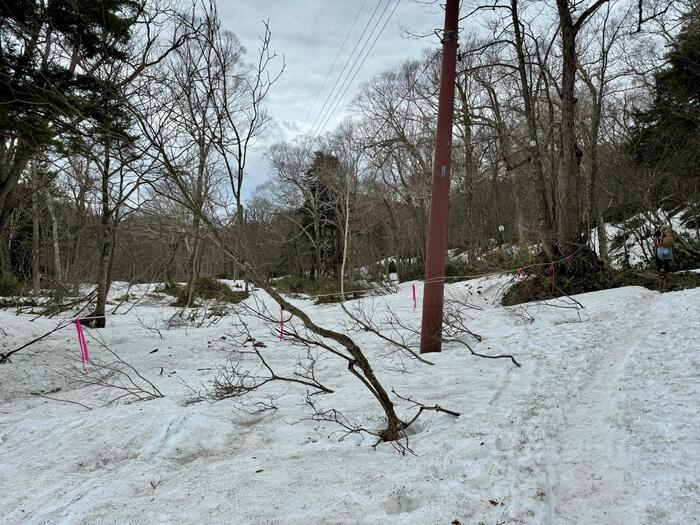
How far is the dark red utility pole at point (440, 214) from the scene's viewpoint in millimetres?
5547

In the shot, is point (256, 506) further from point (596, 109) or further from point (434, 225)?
point (596, 109)

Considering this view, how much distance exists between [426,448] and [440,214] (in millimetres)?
3424

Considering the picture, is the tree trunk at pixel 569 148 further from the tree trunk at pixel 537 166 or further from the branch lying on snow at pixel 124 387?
the branch lying on snow at pixel 124 387

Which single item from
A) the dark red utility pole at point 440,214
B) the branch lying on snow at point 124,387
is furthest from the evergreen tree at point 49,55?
the dark red utility pole at point 440,214

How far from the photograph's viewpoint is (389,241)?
36.2 metres

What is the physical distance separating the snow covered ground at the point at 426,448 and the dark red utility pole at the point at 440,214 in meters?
0.50

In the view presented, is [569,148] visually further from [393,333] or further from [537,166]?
[393,333]

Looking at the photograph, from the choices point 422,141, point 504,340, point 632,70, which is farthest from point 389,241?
point 504,340

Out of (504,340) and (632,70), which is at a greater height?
(632,70)

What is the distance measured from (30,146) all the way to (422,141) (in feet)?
52.5

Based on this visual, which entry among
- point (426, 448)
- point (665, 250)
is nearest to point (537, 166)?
point (665, 250)

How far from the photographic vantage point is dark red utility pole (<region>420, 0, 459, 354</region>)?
18.2 feet

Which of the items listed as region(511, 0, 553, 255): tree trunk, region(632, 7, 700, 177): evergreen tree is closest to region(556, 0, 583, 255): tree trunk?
region(511, 0, 553, 255): tree trunk

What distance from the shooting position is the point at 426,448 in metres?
2.91
